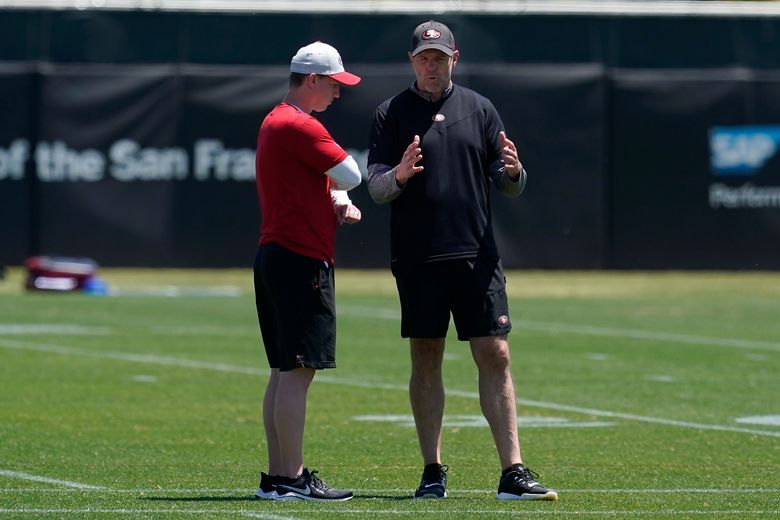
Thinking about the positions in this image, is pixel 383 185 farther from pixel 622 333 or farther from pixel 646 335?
pixel 622 333

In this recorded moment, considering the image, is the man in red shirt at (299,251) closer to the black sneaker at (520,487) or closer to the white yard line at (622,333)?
the black sneaker at (520,487)

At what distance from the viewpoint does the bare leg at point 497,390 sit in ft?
27.6

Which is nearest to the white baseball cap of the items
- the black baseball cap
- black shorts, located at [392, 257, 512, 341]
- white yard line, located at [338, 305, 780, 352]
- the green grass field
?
the black baseball cap

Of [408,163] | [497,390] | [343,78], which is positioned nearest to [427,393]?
[497,390]

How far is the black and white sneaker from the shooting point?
27.3 feet

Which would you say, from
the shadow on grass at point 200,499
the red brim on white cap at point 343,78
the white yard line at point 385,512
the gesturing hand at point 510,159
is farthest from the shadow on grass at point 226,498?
the red brim on white cap at point 343,78

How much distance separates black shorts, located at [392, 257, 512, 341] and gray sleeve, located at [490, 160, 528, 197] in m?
0.33

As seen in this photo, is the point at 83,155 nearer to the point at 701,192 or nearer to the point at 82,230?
the point at 82,230

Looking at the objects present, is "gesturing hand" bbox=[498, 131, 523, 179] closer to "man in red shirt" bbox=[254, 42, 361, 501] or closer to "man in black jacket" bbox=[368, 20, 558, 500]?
"man in black jacket" bbox=[368, 20, 558, 500]

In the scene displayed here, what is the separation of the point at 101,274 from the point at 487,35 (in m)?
6.43

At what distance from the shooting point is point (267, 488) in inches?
330

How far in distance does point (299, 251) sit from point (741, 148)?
1891 cm

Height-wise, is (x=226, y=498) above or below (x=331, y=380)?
above

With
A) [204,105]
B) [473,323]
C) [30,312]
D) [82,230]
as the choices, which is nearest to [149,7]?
[204,105]
